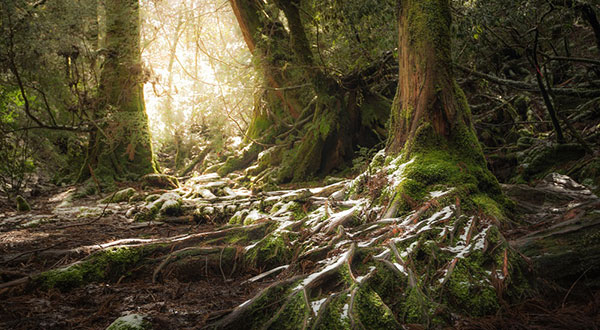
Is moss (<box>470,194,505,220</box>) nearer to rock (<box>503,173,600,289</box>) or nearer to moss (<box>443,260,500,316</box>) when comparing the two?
rock (<box>503,173,600,289</box>)

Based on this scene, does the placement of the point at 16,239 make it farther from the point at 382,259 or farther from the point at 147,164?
the point at 147,164

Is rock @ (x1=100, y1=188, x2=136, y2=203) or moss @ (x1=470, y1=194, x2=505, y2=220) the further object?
rock @ (x1=100, y1=188, x2=136, y2=203)

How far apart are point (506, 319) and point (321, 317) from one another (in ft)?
3.68

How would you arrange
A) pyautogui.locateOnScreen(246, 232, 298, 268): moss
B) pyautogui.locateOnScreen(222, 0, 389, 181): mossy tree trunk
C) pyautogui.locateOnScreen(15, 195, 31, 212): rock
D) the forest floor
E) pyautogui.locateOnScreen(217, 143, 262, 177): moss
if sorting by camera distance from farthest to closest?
pyautogui.locateOnScreen(217, 143, 262, 177): moss < pyautogui.locateOnScreen(222, 0, 389, 181): mossy tree trunk < pyautogui.locateOnScreen(15, 195, 31, 212): rock < pyautogui.locateOnScreen(246, 232, 298, 268): moss < the forest floor

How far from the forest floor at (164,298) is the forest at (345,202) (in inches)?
0.7

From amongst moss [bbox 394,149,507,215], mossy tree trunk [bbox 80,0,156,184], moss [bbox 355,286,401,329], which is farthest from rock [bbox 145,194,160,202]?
moss [bbox 355,286,401,329]

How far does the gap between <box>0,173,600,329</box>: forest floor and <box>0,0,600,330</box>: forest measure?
17 millimetres

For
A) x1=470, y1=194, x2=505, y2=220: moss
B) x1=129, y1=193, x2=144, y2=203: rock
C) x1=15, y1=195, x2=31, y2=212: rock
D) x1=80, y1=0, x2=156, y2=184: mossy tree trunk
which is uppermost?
x1=80, y1=0, x2=156, y2=184: mossy tree trunk

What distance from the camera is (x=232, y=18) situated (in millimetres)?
12977

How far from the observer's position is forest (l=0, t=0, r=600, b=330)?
2.35m

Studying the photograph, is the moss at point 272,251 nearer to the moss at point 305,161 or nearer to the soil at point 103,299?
the soil at point 103,299

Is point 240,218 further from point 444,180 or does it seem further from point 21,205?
point 21,205

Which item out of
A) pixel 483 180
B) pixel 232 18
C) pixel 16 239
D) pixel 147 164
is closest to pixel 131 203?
pixel 16 239

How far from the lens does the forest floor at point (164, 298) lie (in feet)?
6.77
